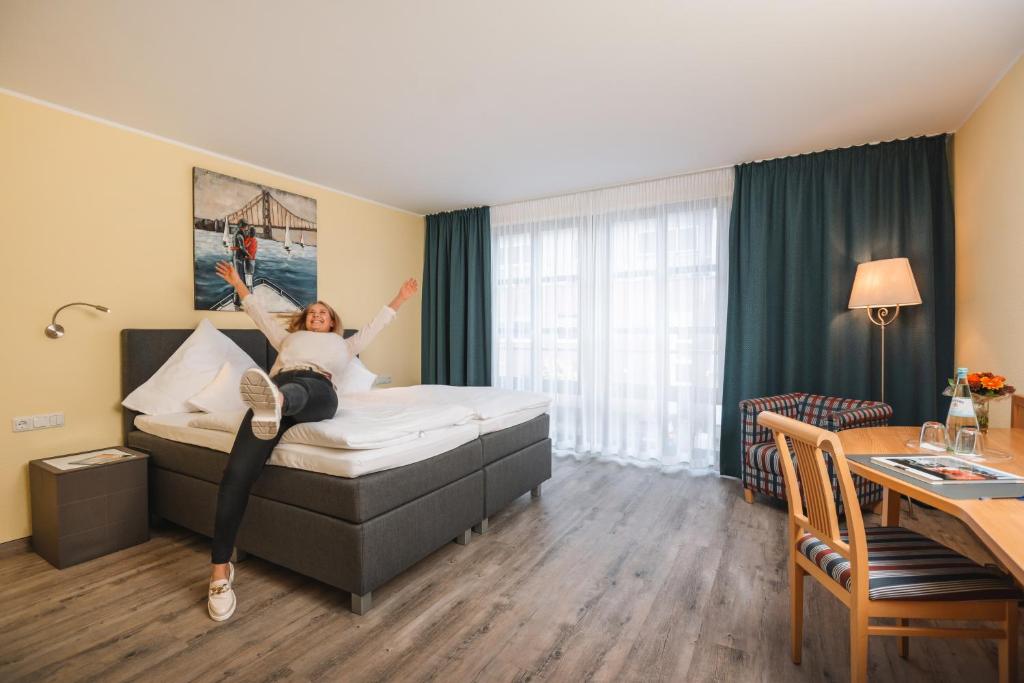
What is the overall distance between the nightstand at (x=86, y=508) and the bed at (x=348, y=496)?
15cm

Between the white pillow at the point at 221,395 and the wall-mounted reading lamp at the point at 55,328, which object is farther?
the white pillow at the point at 221,395

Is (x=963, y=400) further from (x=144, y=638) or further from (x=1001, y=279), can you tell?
(x=144, y=638)

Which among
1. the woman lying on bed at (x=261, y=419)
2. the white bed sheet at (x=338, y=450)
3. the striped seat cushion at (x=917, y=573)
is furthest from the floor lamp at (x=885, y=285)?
the woman lying on bed at (x=261, y=419)

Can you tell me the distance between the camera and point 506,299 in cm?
527

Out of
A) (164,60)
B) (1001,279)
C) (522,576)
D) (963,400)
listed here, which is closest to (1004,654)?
(963,400)

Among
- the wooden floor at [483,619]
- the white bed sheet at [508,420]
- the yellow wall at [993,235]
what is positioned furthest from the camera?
the white bed sheet at [508,420]

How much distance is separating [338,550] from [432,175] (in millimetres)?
3206

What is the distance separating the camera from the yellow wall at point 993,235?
249 cm

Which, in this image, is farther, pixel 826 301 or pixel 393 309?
pixel 826 301

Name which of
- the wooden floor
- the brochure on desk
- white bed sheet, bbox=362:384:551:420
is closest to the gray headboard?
the wooden floor

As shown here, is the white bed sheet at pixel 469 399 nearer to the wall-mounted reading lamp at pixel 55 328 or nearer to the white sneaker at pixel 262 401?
the white sneaker at pixel 262 401

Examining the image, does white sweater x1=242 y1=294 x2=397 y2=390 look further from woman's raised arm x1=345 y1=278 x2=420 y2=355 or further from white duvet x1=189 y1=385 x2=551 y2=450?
white duvet x1=189 y1=385 x2=551 y2=450

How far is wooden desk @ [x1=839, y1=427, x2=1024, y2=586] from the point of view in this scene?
1.07m

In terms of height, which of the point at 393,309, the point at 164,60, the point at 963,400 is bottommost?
the point at 963,400
